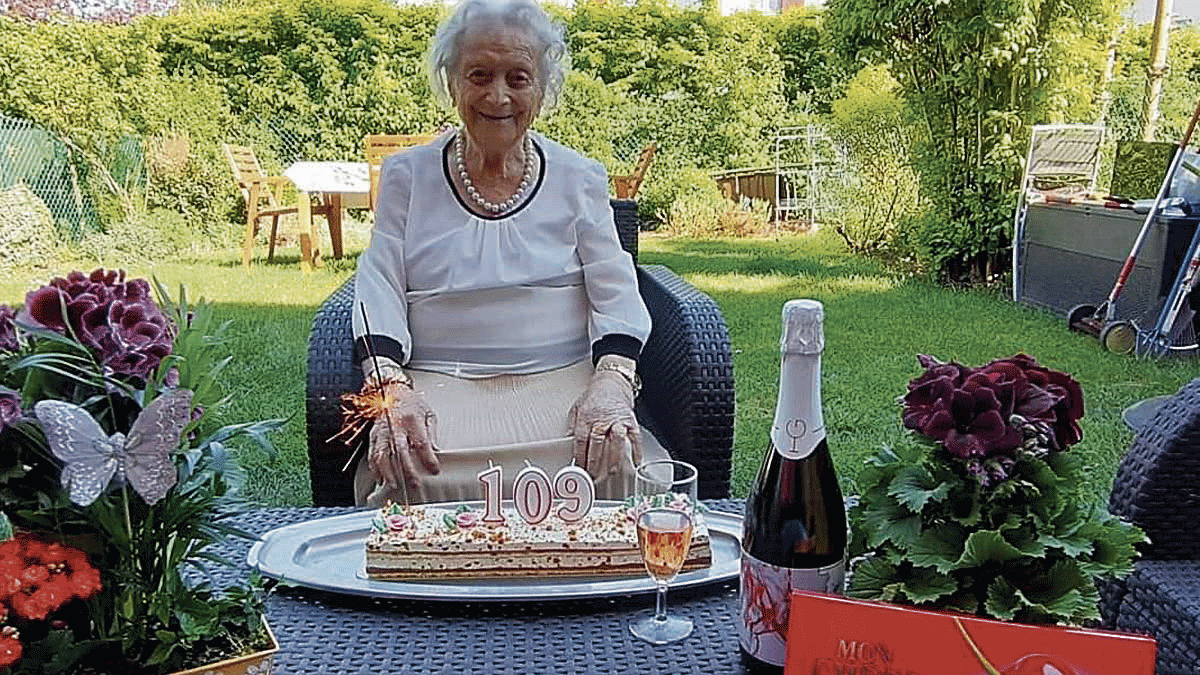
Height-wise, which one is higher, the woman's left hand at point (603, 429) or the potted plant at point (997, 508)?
the potted plant at point (997, 508)

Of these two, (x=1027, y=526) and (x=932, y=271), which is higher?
(x=1027, y=526)

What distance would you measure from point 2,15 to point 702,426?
8.07 m

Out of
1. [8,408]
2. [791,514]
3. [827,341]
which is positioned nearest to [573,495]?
[791,514]

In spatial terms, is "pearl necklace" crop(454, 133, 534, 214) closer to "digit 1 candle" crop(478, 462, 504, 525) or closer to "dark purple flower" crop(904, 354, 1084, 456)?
"digit 1 candle" crop(478, 462, 504, 525)

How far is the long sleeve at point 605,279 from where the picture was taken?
203 centimetres

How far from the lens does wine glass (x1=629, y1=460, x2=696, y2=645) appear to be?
1.13 metres

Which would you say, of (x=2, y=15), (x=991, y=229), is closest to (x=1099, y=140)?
(x=991, y=229)

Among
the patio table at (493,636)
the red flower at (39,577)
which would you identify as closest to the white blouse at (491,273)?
the patio table at (493,636)

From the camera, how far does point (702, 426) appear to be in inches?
75.5

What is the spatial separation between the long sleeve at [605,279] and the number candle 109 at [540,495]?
665 millimetres

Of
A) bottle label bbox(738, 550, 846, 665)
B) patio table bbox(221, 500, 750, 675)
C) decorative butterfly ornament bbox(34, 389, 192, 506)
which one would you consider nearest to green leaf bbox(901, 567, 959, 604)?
bottle label bbox(738, 550, 846, 665)

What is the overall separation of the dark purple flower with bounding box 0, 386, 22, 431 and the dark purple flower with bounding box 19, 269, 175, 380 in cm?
7

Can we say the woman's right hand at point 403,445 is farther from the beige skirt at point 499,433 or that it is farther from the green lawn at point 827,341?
the green lawn at point 827,341

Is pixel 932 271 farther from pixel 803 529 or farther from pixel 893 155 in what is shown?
pixel 803 529
